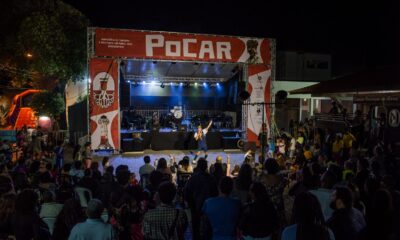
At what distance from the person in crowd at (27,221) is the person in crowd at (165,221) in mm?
1087

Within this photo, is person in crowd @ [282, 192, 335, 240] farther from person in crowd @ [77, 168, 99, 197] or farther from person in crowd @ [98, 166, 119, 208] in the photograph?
person in crowd @ [77, 168, 99, 197]

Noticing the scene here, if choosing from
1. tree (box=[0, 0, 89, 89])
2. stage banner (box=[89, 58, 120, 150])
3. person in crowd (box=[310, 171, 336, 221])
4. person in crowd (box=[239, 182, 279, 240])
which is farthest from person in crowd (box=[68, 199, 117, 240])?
tree (box=[0, 0, 89, 89])

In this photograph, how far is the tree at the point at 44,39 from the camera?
50.3ft

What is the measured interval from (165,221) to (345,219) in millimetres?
1774

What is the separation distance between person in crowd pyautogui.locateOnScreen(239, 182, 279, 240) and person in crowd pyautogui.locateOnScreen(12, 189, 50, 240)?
2005 millimetres

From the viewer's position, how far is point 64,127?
1916cm

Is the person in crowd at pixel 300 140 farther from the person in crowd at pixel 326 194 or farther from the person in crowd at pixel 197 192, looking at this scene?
the person in crowd at pixel 197 192

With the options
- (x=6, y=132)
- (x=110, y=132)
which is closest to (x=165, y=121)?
(x=110, y=132)

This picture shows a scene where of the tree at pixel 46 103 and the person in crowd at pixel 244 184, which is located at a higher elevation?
the tree at pixel 46 103

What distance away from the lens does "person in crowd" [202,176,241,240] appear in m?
3.41

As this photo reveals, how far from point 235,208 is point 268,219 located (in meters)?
0.41

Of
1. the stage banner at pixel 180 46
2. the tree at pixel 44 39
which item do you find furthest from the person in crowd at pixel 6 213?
the tree at pixel 44 39

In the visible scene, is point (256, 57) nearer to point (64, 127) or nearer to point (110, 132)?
point (110, 132)

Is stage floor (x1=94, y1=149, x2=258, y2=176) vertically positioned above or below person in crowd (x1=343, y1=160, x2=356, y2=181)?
below
